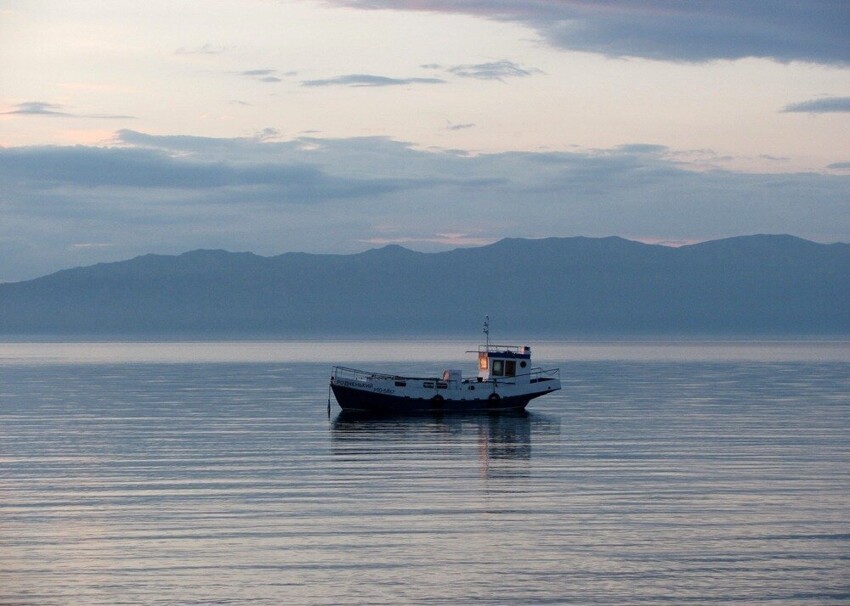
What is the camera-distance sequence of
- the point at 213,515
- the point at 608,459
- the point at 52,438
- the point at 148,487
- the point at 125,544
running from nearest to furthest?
the point at 125,544 → the point at 213,515 → the point at 148,487 → the point at 608,459 → the point at 52,438

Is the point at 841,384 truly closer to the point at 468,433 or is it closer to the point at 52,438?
the point at 468,433

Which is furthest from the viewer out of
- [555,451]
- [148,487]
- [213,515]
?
[555,451]

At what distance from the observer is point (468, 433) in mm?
64500

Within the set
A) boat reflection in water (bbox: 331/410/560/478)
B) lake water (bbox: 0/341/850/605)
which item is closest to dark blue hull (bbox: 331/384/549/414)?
boat reflection in water (bbox: 331/410/560/478)

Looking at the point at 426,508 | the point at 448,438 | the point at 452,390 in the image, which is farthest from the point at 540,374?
the point at 426,508

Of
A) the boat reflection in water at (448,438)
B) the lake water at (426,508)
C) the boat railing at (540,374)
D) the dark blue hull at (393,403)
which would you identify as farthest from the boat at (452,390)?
the lake water at (426,508)

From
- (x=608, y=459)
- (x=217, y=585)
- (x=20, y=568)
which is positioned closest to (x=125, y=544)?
(x=20, y=568)

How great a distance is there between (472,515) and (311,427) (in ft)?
108

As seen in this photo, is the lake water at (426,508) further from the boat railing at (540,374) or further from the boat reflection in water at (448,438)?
the boat railing at (540,374)

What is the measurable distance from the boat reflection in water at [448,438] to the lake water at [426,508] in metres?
0.23

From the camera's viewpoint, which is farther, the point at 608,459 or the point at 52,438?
the point at 52,438

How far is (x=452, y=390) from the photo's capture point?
76.5 m

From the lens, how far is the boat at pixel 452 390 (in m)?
76.3

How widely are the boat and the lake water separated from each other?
2232mm
